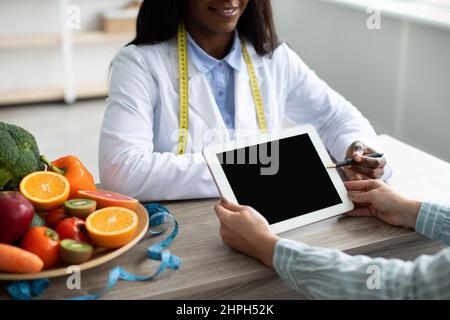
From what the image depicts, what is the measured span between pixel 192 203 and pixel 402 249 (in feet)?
1.61

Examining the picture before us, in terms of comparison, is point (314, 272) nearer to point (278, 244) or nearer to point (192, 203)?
point (278, 244)

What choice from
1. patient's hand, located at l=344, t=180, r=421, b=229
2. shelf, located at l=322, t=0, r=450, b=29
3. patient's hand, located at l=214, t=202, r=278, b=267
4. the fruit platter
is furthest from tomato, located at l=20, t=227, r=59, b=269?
shelf, located at l=322, t=0, r=450, b=29

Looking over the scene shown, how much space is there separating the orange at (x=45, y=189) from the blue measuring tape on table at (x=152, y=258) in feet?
0.52

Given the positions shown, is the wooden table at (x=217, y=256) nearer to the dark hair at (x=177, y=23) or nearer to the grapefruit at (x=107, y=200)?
the grapefruit at (x=107, y=200)

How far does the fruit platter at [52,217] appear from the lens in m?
1.06

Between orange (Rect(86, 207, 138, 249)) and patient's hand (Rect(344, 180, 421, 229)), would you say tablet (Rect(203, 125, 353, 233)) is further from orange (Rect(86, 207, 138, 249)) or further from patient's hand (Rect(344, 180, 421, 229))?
orange (Rect(86, 207, 138, 249))

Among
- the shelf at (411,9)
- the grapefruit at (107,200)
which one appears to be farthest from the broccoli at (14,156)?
the shelf at (411,9)

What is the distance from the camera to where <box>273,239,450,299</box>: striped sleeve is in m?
1.06

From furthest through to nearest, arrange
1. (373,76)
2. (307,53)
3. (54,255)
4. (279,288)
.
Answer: (307,53)
(373,76)
(279,288)
(54,255)

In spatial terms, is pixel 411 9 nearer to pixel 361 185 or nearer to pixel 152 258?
pixel 361 185

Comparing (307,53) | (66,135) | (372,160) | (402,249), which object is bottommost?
(66,135)

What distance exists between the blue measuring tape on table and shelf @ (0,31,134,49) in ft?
11.1

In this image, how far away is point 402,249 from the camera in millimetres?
1330

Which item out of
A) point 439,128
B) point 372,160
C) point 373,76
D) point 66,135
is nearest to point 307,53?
point 373,76
